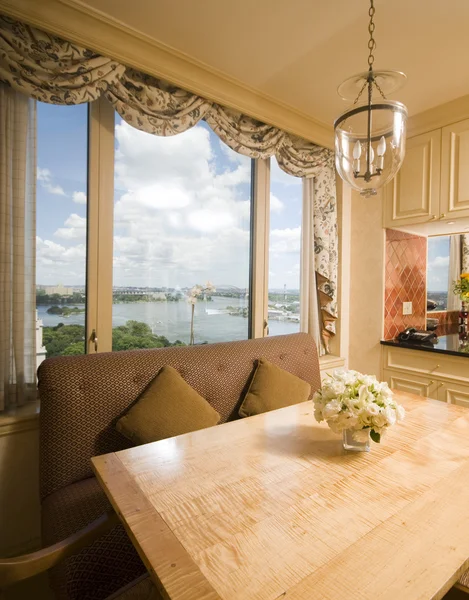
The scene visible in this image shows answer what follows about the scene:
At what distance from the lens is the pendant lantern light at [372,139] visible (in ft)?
3.94

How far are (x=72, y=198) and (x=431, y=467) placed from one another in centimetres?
210

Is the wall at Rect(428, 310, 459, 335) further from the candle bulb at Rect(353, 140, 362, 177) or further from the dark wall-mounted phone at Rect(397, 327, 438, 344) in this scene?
the candle bulb at Rect(353, 140, 362, 177)

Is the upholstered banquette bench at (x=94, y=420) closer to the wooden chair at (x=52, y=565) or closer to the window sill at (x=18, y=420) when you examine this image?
the wooden chair at (x=52, y=565)

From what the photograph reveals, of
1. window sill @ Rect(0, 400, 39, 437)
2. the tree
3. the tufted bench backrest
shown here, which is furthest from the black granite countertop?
window sill @ Rect(0, 400, 39, 437)

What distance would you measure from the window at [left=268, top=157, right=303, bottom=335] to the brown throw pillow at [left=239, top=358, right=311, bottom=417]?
32.7 inches

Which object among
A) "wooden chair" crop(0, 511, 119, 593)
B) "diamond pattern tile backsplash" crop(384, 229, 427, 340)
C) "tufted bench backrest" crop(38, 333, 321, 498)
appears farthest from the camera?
"diamond pattern tile backsplash" crop(384, 229, 427, 340)

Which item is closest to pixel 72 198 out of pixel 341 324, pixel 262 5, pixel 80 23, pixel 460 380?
pixel 80 23

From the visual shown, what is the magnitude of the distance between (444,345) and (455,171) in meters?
1.28

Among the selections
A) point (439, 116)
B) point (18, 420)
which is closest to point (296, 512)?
point (18, 420)

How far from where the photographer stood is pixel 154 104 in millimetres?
1974

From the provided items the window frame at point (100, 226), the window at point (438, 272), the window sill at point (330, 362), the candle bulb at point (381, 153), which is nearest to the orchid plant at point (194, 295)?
the window frame at point (100, 226)

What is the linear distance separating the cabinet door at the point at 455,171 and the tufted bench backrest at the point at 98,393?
193 cm

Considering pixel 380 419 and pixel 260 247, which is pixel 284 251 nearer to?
pixel 260 247

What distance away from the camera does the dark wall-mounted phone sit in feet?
8.87
